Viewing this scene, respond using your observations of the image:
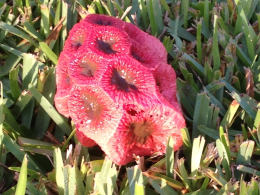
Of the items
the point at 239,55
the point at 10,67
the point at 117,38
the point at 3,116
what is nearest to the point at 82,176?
the point at 3,116

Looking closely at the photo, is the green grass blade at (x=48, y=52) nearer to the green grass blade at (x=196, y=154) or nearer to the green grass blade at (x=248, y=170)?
the green grass blade at (x=196, y=154)

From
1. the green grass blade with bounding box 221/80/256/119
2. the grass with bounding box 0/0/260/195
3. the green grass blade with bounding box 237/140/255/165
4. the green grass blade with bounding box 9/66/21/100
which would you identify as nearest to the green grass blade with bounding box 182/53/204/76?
the grass with bounding box 0/0/260/195

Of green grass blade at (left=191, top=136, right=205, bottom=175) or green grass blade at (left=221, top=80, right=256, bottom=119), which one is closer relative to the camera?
green grass blade at (left=191, top=136, right=205, bottom=175)

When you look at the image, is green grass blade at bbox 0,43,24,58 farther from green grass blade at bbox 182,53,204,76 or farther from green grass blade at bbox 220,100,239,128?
green grass blade at bbox 220,100,239,128

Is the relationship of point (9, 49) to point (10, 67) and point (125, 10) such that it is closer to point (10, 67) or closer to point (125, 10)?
point (10, 67)

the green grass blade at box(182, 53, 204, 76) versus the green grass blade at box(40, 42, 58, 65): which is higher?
the green grass blade at box(40, 42, 58, 65)

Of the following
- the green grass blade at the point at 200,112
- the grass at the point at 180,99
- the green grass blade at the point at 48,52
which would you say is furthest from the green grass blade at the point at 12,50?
the green grass blade at the point at 200,112

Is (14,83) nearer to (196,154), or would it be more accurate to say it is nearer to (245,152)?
(196,154)
